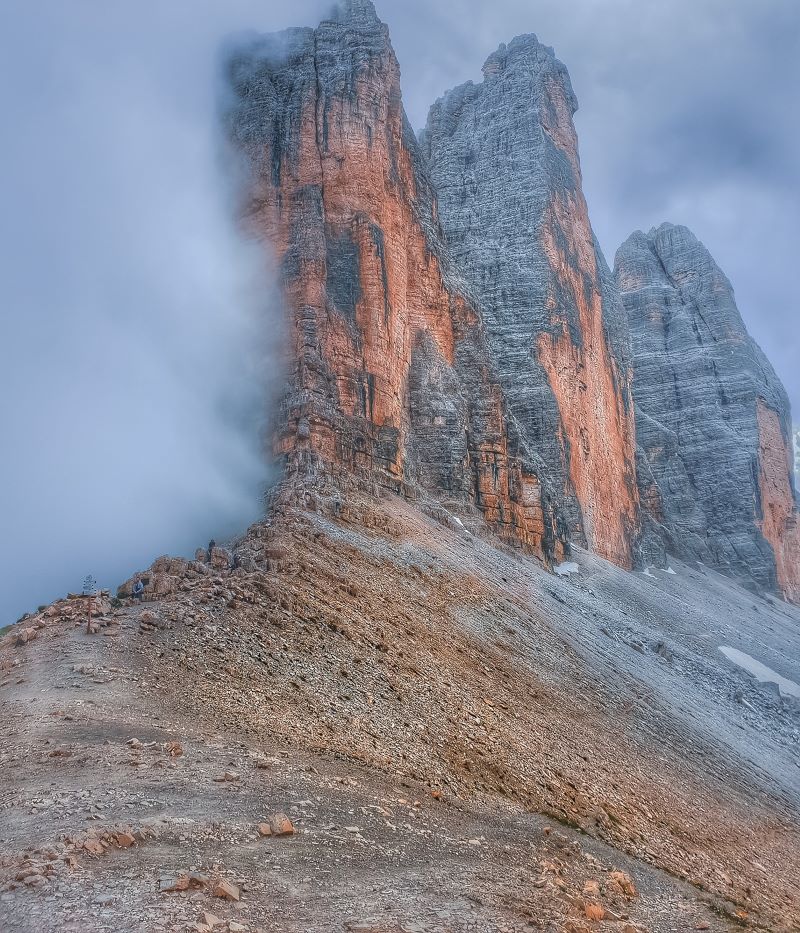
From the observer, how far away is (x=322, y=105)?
39.3 meters

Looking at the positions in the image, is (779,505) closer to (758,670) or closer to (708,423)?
(708,423)

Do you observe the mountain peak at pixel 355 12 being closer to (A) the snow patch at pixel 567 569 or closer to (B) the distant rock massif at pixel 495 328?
(B) the distant rock massif at pixel 495 328

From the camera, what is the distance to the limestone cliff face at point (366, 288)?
33.7 meters

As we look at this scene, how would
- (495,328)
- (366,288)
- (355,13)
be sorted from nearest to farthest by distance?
(366,288) < (355,13) < (495,328)

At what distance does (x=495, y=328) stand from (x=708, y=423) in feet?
132

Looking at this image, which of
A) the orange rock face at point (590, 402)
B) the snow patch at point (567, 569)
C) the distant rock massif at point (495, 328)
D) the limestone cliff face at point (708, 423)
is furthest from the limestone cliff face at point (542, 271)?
the limestone cliff face at point (708, 423)

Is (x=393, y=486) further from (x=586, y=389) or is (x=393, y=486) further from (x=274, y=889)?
(x=586, y=389)

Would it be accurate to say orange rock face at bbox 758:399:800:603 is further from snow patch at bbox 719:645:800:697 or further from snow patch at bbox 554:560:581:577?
snow patch at bbox 554:560:581:577

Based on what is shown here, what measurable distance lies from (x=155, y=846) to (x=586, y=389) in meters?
54.3

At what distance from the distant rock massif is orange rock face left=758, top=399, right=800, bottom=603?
0.96 ft

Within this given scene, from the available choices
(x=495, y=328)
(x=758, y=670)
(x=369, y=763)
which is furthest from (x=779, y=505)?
(x=369, y=763)

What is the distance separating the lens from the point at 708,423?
3467 inches

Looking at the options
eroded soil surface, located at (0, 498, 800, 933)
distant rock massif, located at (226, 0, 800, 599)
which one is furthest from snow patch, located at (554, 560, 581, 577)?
eroded soil surface, located at (0, 498, 800, 933)

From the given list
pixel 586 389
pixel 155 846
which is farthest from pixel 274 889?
pixel 586 389
